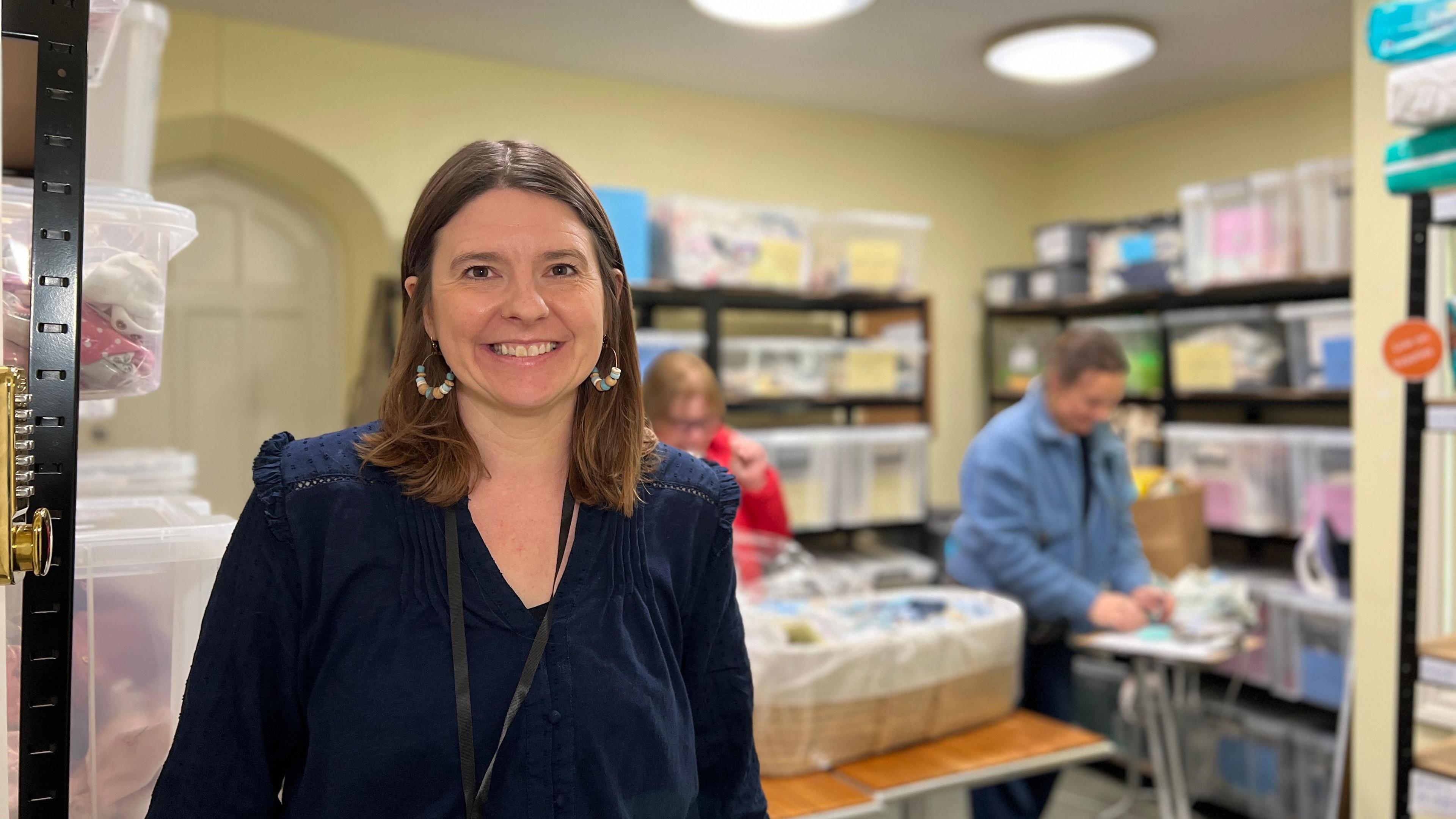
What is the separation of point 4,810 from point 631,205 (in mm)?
3081

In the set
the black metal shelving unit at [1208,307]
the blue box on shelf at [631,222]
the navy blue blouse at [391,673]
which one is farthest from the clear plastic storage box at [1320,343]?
the navy blue blouse at [391,673]

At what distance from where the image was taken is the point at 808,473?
4.17 metres

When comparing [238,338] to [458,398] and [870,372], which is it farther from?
[458,398]

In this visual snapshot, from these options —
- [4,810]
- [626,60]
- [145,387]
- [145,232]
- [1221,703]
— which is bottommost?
[1221,703]

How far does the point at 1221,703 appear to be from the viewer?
375 centimetres

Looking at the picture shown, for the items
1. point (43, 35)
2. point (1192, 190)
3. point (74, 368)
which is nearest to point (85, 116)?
point (43, 35)

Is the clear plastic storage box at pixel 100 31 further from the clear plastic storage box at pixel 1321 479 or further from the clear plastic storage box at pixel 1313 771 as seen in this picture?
the clear plastic storage box at pixel 1313 771

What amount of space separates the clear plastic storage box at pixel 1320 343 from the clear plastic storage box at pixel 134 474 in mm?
3455

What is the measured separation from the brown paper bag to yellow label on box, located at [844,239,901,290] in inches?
54.7

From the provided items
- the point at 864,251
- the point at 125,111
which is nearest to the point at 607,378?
the point at 125,111

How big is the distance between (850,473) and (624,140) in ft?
5.51

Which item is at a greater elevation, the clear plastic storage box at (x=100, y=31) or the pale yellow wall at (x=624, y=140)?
the pale yellow wall at (x=624, y=140)

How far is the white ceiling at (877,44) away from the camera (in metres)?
3.37

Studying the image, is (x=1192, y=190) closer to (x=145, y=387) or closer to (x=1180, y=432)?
(x=1180, y=432)
